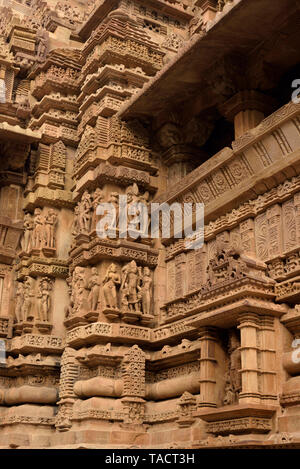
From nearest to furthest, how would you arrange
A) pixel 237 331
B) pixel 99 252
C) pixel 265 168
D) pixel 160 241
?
pixel 237 331 → pixel 265 168 → pixel 99 252 → pixel 160 241

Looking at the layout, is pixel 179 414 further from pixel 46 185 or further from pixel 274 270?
pixel 46 185

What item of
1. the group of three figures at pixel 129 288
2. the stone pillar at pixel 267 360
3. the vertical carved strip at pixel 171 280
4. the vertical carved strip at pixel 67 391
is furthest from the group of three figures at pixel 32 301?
the stone pillar at pixel 267 360

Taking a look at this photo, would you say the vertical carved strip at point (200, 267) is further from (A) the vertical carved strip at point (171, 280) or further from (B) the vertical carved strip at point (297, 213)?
(B) the vertical carved strip at point (297, 213)

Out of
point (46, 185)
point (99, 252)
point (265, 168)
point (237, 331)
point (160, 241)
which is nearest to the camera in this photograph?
point (237, 331)

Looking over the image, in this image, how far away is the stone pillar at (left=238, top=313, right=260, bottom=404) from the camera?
8.70 meters

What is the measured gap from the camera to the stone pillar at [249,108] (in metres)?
11.3

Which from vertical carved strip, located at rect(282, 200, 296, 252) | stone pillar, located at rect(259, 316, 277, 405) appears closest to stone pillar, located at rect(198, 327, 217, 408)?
stone pillar, located at rect(259, 316, 277, 405)

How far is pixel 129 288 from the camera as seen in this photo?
39.7ft

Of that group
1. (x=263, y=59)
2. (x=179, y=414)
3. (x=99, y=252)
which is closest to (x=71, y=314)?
(x=99, y=252)

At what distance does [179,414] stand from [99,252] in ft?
11.4

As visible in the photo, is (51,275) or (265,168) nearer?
(265,168)

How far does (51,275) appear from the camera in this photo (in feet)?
45.4

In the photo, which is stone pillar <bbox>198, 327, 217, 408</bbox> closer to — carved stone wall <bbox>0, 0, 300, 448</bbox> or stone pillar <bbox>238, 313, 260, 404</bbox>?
carved stone wall <bbox>0, 0, 300, 448</bbox>

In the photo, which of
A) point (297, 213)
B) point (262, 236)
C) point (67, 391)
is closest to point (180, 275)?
point (262, 236)
